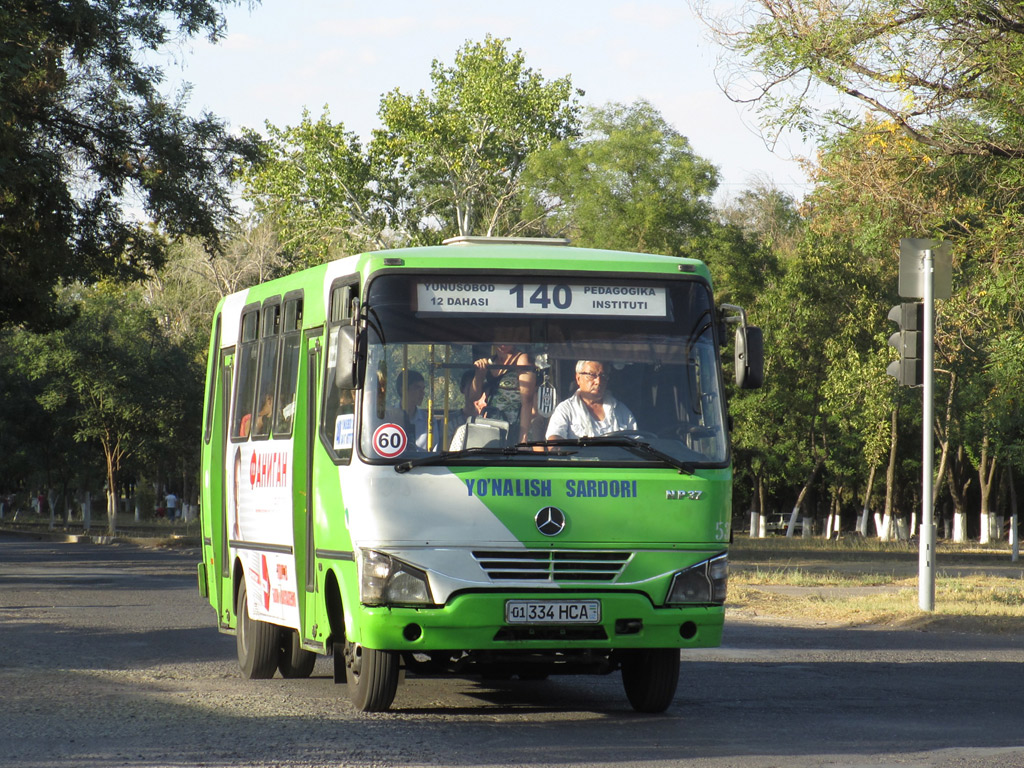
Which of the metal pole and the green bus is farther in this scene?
the metal pole

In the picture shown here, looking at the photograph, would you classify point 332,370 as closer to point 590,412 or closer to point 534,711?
point 590,412

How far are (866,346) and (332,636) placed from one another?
45.2 meters

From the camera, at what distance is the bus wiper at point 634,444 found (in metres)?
9.40

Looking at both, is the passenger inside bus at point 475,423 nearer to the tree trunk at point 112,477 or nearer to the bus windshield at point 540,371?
the bus windshield at point 540,371

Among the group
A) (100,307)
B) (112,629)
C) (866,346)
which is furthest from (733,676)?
(100,307)

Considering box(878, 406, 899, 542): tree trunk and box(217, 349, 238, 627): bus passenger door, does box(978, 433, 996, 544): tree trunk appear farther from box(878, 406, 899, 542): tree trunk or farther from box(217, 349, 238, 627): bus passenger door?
box(217, 349, 238, 627): bus passenger door

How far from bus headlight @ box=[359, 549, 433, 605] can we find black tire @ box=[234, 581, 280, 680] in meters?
3.23

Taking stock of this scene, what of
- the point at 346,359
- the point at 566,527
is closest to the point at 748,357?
the point at 566,527

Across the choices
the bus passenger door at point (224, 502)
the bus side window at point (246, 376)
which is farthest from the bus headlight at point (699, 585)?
the bus passenger door at point (224, 502)

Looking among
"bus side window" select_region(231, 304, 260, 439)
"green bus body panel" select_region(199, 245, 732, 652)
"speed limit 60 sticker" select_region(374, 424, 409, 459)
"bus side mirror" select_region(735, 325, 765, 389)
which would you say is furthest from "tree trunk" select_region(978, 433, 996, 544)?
"speed limit 60 sticker" select_region(374, 424, 409, 459)

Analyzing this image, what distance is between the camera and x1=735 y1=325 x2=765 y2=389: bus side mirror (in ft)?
31.8

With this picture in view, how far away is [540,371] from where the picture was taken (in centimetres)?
954

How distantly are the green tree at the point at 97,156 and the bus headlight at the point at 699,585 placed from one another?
14373 millimetres

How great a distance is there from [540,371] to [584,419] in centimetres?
41
